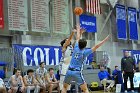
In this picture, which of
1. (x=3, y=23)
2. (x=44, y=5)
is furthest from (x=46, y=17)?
(x=3, y=23)

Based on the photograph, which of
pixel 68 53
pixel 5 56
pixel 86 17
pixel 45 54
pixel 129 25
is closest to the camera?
pixel 68 53

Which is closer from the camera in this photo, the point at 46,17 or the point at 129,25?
the point at 46,17

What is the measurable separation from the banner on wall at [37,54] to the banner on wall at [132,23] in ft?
27.7

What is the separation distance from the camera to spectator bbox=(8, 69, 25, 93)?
42.9ft

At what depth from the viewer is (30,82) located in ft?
46.2

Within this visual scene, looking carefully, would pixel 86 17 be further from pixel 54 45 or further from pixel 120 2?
pixel 120 2

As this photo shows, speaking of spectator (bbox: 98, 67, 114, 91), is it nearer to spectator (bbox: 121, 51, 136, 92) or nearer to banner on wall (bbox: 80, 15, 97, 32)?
spectator (bbox: 121, 51, 136, 92)

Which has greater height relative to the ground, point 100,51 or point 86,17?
point 86,17

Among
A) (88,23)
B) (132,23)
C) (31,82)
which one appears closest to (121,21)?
(132,23)

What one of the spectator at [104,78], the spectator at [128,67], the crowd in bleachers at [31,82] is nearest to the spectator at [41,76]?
the crowd in bleachers at [31,82]

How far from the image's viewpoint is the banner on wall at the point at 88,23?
21.2 m

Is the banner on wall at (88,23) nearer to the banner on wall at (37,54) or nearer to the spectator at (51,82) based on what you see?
the banner on wall at (37,54)

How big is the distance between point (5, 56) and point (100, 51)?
8.18m

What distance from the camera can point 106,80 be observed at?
18.5 m
